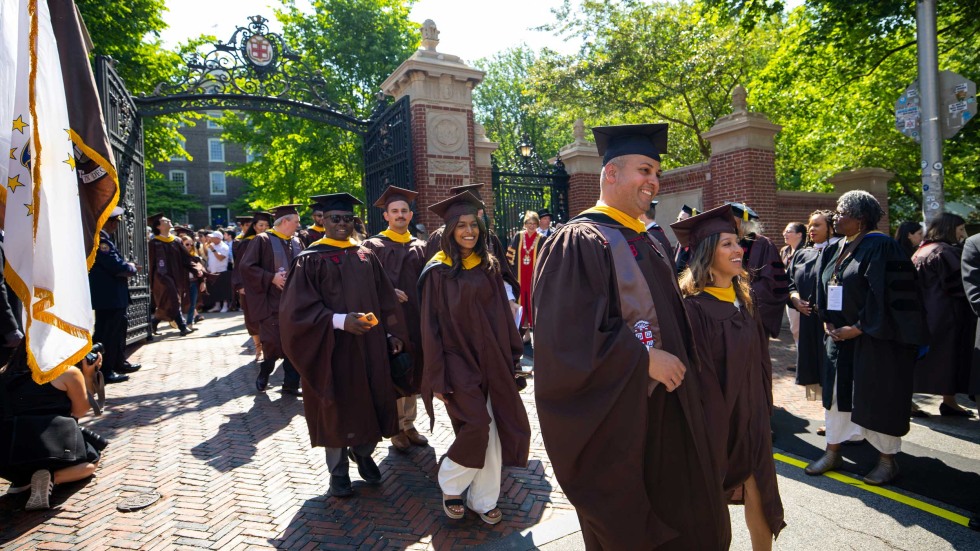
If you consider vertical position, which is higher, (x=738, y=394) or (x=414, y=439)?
(x=738, y=394)

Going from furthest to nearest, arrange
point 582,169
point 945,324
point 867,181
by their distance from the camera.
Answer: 1. point 867,181
2. point 582,169
3. point 945,324

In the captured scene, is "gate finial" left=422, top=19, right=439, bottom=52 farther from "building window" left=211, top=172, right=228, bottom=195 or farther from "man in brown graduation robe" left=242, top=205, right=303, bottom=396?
"building window" left=211, top=172, right=228, bottom=195

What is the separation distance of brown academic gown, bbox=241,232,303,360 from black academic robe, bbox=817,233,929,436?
5.97 meters

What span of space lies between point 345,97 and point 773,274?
717 inches

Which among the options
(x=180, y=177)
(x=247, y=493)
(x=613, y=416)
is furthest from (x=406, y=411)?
(x=180, y=177)

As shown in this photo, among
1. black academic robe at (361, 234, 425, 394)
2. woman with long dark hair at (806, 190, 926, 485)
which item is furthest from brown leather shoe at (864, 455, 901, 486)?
black academic robe at (361, 234, 425, 394)

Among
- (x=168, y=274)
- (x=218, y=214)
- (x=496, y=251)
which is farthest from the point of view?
(x=218, y=214)

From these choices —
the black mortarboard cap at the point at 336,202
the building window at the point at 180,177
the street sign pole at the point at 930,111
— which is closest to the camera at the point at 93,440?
the black mortarboard cap at the point at 336,202

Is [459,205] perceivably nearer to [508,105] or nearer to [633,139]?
[633,139]

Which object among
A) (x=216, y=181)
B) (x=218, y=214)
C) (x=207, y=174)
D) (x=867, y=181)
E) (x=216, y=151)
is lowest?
(x=867, y=181)

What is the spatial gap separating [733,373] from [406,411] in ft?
10.6

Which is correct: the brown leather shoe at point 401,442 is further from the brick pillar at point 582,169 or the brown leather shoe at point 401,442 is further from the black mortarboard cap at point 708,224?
the brick pillar at point 582,169

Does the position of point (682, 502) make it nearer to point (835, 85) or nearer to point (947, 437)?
point (947, 437)

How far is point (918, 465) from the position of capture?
14.8ft
